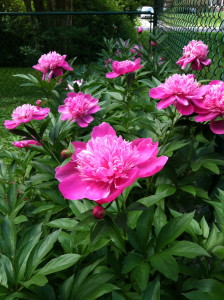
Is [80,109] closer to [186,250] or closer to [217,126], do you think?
[217,126]

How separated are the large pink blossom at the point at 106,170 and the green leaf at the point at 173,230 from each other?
0.18 meters

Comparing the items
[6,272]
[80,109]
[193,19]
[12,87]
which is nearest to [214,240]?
[6,272]

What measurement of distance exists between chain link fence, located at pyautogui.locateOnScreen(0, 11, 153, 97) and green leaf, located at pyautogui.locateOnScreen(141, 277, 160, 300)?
7.62 metres

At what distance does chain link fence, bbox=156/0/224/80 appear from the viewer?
2.06 metres

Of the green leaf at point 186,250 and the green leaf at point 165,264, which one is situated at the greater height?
the green leaf at point 186,250

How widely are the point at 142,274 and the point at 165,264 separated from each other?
6 cm

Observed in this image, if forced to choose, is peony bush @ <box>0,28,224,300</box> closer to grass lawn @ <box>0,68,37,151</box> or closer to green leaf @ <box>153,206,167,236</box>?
green leaf @ <box>153,206,167,236</box>

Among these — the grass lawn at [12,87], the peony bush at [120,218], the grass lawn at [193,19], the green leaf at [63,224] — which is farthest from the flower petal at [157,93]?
the grass lawn at [12,87]

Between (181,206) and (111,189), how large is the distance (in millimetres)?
586

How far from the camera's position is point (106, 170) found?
2.19 feet

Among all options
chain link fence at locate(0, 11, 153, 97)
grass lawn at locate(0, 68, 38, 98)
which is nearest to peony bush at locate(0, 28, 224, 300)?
grass lawn at locate(0, 68, 38, 98)

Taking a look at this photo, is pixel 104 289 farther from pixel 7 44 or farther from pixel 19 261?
pixel 7 44

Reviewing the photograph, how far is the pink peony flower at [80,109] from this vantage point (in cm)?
130

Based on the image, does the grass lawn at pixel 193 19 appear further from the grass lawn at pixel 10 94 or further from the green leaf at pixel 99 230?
the grass lawn at pixel 10 94
